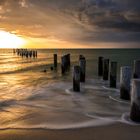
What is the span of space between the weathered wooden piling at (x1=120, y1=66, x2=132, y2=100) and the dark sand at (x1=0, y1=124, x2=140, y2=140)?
13.4 ft

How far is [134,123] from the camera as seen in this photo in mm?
8531

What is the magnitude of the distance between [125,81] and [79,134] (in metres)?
5.27

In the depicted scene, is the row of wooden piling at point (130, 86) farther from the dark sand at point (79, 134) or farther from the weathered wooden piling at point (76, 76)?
the weathered wooden piling at point (76, 76)

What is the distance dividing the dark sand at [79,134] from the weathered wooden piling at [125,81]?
4.08 metres

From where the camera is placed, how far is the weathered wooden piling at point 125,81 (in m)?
11.9

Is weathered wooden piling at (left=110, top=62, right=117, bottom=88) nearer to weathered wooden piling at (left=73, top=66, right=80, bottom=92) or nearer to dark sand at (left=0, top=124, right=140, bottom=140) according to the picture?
weathered wooden piling at (left=73, top=66, right=80, bottom=92)

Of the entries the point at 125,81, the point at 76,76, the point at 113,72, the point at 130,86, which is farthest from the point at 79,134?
the point at 113,72

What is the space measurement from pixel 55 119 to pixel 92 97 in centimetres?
462

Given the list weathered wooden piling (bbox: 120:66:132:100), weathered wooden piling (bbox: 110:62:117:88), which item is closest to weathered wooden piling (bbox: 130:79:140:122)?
weathered wooden piling (bbox: 120:66:132:100)

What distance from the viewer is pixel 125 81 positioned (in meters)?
12.2

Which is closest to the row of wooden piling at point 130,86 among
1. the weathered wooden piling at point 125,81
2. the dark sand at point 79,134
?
the weathered wooden piling at point 125,81

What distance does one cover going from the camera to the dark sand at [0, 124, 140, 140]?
742cm

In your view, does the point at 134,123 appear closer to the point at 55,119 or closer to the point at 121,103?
the point at 55,119

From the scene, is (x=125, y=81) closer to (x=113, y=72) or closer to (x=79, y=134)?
(x=113, y=72)
